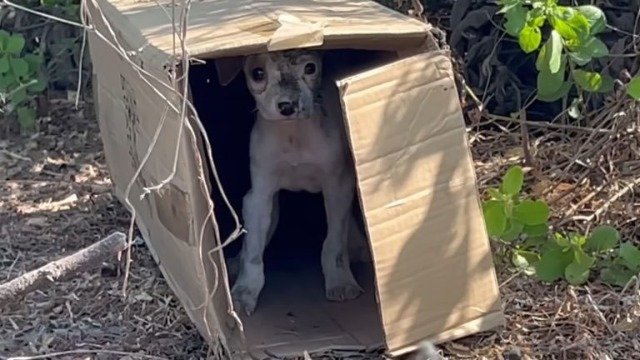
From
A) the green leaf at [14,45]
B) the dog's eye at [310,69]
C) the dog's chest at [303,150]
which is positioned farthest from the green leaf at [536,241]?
the green leaf at [14,45]

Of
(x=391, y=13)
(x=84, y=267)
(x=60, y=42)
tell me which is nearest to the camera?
(x=84, y=267)

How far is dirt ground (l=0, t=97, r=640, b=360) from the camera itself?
2.33m

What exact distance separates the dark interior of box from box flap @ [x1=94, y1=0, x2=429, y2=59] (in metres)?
0.21

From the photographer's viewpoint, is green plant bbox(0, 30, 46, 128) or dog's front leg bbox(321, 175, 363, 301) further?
green plant bbox(0, 30, 46, 128)

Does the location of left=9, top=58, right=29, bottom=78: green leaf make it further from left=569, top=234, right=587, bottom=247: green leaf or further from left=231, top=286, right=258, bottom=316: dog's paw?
left=569, top=234, right=587, bottom=247: green leaf

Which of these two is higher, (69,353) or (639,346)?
(69,353)

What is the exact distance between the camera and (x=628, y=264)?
7.98ft

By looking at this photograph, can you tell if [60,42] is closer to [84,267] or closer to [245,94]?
[245,94]

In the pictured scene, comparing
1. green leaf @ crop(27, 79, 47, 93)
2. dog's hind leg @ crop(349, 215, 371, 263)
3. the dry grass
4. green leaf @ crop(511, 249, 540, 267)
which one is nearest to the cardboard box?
the dry grass

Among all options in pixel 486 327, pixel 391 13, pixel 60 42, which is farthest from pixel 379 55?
pixel 60 42

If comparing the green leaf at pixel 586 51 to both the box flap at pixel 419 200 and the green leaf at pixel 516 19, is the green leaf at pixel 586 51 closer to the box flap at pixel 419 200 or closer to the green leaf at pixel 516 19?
the green leaf at pixel 516 19

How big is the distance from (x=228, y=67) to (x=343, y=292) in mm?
570

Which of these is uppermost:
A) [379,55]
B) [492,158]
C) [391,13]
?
[391,13]

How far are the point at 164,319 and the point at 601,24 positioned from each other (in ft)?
3.60
